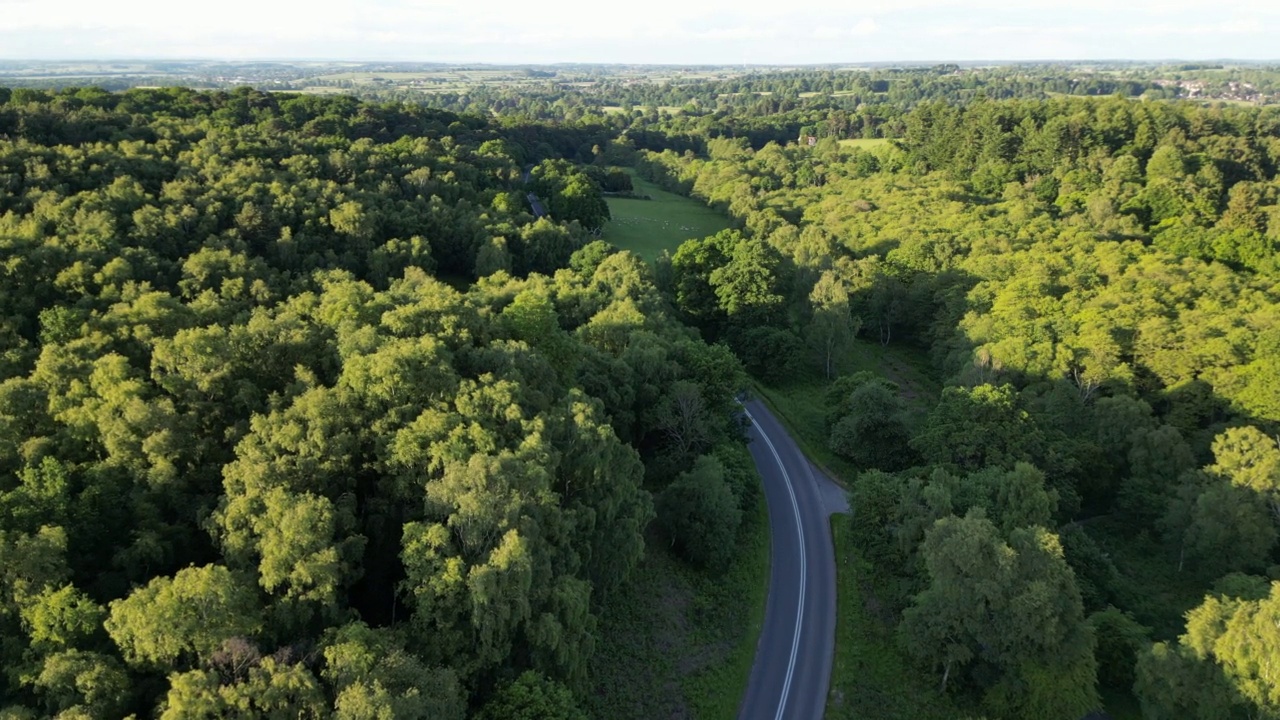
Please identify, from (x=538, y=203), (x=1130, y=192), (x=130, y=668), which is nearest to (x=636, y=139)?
(x=538, y=203)

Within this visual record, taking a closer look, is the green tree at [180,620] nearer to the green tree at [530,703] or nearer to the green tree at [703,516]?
the green tree at [530,703]

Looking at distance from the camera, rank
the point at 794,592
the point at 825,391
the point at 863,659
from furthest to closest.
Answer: the point at 825,391 → the point at 794,592 → the point at 863,659

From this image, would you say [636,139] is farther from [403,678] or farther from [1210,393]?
[403,678]

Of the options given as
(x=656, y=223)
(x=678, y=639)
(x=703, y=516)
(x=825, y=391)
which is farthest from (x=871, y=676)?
(x=656, y=223)

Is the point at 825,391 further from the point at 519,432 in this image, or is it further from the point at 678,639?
the point at 519,432

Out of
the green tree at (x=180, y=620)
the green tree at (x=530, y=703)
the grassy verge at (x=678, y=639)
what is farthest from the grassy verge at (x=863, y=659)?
the green tree at (x=180, y=620)

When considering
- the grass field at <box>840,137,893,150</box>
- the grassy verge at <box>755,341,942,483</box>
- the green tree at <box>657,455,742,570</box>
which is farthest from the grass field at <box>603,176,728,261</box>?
the grass field at <box>840,137,893,150</box>
